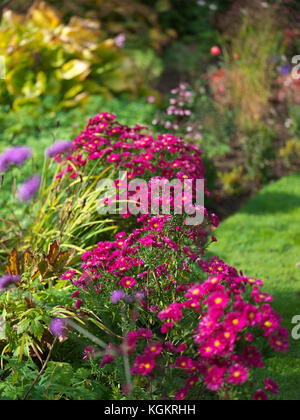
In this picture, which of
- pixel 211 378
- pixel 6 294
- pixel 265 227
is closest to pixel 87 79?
pixel 265 227

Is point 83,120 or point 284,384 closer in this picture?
point 284,384

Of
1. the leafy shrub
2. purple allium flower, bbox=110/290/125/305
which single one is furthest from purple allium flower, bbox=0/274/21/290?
the leafy shrub

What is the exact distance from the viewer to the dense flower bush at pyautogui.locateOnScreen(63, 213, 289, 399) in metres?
2.06

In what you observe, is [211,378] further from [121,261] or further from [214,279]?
[121,261]

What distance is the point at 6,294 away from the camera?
3.09 meters

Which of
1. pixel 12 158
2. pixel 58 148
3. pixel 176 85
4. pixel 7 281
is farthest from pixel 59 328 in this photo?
pixel 176 85

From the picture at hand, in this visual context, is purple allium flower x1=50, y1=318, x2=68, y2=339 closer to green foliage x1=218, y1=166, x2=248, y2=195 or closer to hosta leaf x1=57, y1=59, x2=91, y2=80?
green foliage x1=218, y1=166, x2=248, y2=195

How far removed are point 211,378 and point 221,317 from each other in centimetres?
23

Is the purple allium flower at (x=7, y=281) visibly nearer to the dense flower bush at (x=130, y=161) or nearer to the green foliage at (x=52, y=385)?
the green foliage at (x=52, y=385)

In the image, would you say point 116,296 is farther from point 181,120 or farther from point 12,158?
point 181,120

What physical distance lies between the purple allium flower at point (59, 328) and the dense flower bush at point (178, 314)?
0.39ft

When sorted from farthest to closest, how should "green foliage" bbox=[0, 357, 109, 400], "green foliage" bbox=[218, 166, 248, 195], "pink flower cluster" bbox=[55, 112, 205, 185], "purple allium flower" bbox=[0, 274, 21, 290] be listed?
"green foliage" bbox=[218, 166, 248, 195], "pink flower cluster" bbox=[55, 112, 205, 185], "purple allium flower" bbox=[0, 274, 21, 290], "green foliage" bbox=[0, 357, 109, 400]

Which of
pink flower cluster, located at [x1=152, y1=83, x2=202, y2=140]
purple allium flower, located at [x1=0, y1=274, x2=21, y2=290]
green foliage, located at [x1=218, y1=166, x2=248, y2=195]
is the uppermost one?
pink flower cluster, located at [x1=152, y1=83, x2=202, y2=140]

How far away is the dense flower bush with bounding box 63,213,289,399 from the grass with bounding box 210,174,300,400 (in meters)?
0.68
